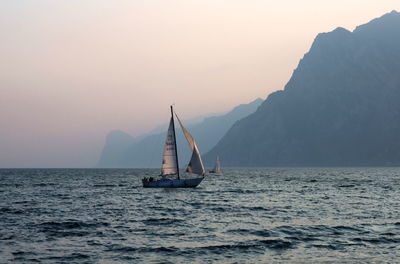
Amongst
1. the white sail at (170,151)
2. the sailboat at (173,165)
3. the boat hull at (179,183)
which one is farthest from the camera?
the boat hull at (179,183)

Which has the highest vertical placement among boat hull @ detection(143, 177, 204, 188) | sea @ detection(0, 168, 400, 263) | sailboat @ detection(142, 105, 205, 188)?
sailboat @ detection(142, 105, 205, 188)

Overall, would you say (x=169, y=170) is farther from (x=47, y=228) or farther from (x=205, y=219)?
(x=47, y=228)

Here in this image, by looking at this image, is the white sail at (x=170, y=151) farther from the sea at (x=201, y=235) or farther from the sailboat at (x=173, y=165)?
the sea at (x=201, y=235)

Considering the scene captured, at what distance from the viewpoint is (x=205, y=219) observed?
41.9 m

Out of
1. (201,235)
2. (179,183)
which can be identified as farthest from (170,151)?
(201,235)

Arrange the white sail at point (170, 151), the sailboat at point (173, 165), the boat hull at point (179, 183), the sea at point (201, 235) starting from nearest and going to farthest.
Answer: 1. the sea at point (201, 235)
2. the sailboat at point (173, 165)
3. the white sail at point (170, 151)
4. the boat hull at point (179, 183)

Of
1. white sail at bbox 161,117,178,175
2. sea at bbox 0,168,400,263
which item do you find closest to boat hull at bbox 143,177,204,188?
white sail at bbox 161,117,178,175

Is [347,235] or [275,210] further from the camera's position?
[275,210]

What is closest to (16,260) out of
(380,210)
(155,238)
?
(155,238)

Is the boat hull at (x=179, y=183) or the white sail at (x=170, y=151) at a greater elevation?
the white sail at (x=170, y=151)

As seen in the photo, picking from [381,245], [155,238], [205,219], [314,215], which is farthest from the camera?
[314,215]

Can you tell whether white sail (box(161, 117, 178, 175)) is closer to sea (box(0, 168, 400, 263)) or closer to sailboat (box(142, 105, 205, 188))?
sailboat (box(142, 105, 205, 188))

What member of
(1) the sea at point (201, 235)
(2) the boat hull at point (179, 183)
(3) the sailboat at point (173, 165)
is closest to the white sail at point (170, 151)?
(3) the sailboat at point (173, 165)

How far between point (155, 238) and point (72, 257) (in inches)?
277
